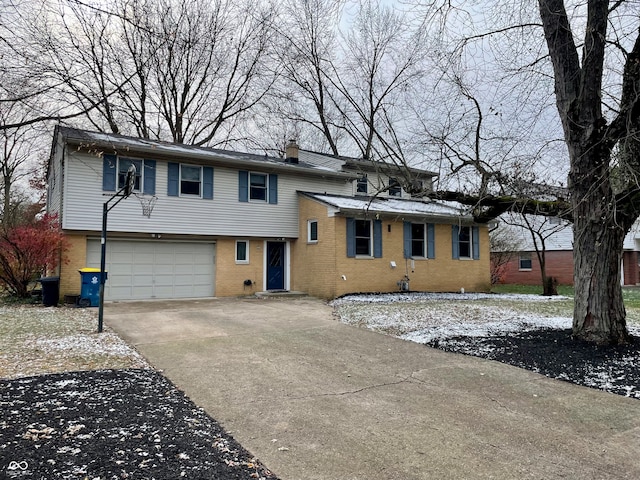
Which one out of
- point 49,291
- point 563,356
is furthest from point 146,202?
point 563,356

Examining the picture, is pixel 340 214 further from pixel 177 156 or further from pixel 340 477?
pixel 340 477

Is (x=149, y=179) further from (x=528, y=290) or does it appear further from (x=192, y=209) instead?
(x=528, y=290)

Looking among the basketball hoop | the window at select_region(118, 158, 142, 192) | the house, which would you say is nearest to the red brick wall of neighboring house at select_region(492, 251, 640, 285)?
the house

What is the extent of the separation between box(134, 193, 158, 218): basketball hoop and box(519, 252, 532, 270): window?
22898mm

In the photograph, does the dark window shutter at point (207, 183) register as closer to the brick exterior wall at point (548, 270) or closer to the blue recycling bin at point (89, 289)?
the blue recycling bin at point (89, 289)

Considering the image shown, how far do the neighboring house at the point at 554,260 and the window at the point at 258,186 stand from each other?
51.4ft

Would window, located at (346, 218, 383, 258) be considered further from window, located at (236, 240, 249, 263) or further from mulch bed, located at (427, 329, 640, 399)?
mulch bed, located at (427, 329, 640, 399)

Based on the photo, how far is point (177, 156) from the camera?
14477mm

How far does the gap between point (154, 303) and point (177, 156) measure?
193 inches

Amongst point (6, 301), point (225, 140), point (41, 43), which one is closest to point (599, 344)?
point (41, 43)

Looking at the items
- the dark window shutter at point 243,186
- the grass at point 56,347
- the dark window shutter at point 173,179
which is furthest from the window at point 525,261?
the grass at point 56,347

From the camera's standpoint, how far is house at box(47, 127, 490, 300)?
44.6ft

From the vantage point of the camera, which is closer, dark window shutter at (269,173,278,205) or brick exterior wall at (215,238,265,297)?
brick exterior wall at (215,238,265,297)

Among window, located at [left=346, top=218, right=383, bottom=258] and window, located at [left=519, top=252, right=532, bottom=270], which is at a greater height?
window, located at [left=346, top=218, right=383, bottom=258]
